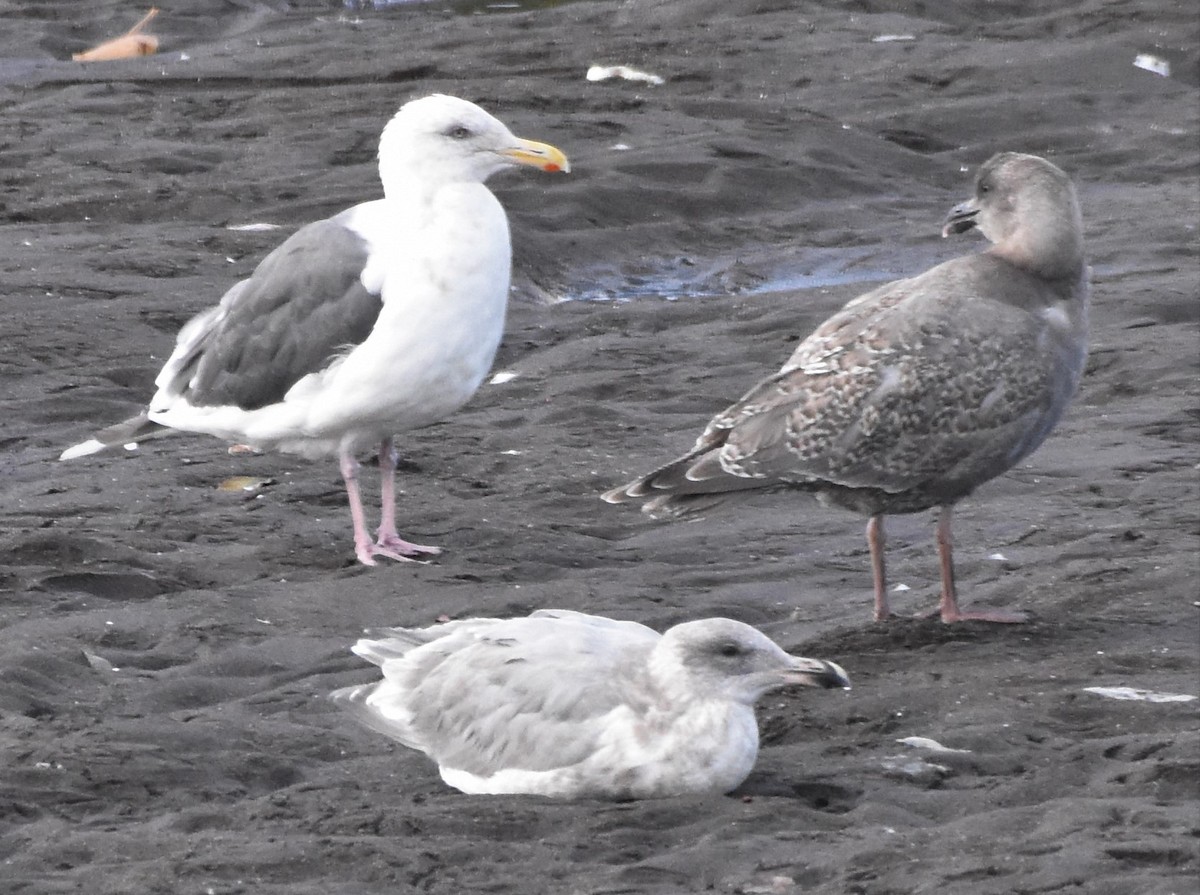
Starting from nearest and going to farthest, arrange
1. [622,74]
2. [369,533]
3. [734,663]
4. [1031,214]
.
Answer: [734,663], [1031,214], [369,533], [622,74]

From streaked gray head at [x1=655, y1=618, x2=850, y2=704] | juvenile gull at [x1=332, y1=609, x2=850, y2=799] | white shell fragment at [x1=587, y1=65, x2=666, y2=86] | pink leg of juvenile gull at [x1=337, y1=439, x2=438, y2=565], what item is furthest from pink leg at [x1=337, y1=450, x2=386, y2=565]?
white shell fragment at [x1=587, y1=65, x2=666, y2=86]

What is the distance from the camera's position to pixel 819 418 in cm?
682

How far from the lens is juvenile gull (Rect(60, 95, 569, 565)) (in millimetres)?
7762

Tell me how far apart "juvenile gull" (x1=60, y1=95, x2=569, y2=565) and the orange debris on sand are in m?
11.8

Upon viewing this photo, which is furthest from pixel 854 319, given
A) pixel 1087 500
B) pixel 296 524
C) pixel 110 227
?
pixel 110 227

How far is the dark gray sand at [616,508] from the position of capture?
5117 millimetres

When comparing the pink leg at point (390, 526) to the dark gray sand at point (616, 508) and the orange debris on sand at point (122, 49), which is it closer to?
the dark gray sand at point (616, 508)

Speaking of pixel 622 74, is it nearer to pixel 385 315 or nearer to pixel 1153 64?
pixel 1153 64

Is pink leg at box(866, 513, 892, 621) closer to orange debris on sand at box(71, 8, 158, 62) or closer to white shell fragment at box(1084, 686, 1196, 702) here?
white shell fragment at box(1084, 686, 1196, 702)

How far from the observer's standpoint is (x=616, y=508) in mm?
8570

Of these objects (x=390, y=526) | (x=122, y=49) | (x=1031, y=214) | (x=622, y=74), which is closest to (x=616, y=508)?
(x=390, y=526)

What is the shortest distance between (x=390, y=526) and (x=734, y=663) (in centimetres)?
295

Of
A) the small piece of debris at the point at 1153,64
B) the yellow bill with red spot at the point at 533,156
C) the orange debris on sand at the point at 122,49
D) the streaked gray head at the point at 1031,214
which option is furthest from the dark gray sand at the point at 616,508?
the yellow bill with red spot at the point at 533,156

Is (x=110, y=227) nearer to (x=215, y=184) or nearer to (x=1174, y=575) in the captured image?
(x=215, y=184)
